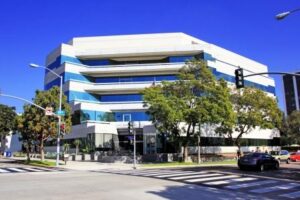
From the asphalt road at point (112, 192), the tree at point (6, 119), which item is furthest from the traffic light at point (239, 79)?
the tree at point (6, 119)

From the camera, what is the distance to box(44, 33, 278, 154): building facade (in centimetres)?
6197

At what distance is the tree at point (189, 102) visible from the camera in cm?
4097

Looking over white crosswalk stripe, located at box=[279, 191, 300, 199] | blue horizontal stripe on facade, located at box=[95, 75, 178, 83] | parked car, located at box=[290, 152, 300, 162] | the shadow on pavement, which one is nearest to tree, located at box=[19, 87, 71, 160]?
blue horizontal stripe on facade, located at box=[95, 75, 178, 83]

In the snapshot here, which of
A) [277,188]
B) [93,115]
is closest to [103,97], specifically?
[93,115]

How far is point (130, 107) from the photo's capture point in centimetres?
6475

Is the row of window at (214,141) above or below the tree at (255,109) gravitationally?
below

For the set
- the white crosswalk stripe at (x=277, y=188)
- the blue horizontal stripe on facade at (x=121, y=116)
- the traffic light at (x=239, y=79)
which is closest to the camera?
the white crosswalk stripe at (x=277, y=188)

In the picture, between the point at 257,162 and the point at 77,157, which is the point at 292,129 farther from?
the point at 257,162

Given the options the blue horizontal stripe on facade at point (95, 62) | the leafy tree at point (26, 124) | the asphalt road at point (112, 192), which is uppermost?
the blue horizontal stripe on facade at point (95, 62)

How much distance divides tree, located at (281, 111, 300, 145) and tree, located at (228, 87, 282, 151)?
A: 1965cm

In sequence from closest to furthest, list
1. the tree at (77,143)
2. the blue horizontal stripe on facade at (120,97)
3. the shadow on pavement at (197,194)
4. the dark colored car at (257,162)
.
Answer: the shadow on pavement at (197,194)
the dark colored car at (257,162)
the tree at (77,143)
the blue horizontal stripe on facade at (120,97)

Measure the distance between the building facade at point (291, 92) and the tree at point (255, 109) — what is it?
Result: 77.6m

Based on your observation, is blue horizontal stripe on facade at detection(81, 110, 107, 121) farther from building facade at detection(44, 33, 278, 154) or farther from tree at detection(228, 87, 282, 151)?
tree at detection(228, 87, 282, 151)

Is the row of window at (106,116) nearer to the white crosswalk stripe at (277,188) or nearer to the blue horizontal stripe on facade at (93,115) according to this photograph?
the blue horizontal stripe on facade at (93,115)
